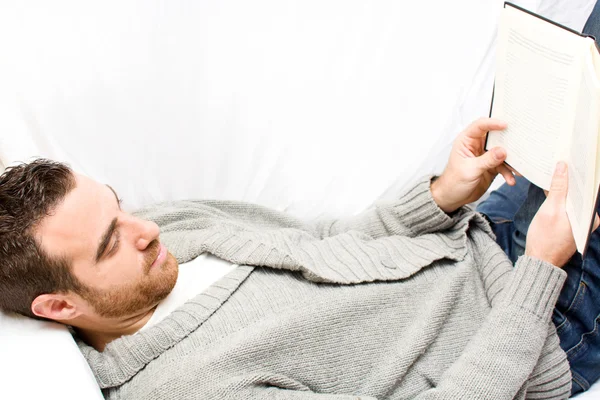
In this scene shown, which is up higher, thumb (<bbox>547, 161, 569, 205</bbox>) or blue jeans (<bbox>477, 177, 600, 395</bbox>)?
thumb (<bbox>547, 161, 569, 205</bbox>)

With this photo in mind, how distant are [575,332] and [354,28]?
32.7 inches

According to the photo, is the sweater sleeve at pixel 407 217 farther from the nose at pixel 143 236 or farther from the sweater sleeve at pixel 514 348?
the nose at pixel 143 236

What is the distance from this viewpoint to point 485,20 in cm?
145

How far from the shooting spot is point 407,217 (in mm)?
1240

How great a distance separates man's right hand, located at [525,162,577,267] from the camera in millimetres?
956

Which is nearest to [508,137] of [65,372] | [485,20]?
[485,20]

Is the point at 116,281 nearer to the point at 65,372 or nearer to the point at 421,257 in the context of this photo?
the point at 65,372

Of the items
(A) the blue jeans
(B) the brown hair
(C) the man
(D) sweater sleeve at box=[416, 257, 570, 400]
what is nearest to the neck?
(C) the man

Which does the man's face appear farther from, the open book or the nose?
the open book

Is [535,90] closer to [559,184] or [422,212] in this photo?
[559,184]

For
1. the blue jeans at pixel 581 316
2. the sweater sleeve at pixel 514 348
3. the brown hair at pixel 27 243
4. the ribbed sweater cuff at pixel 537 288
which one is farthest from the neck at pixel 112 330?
the blue jeans at pixel 581 316

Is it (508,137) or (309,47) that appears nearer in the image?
(508,137)

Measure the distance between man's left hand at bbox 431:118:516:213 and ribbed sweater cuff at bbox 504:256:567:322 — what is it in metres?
0.20

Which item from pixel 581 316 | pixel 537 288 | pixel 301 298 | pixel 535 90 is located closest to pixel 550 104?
pixel 535 90
